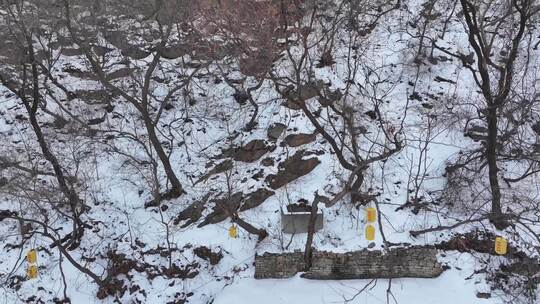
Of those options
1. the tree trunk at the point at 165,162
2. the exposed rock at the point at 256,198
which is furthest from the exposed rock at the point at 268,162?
the tree trunk at the point at 165,162

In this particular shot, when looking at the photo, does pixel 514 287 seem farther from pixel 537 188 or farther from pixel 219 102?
pixel 219 102

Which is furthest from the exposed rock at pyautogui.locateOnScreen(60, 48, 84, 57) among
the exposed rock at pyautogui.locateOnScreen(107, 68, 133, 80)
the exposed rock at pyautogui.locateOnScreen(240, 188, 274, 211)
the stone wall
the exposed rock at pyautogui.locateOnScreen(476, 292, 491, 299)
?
the exposed rock at pyautogui.locateOnScreen(476, 292, 491, 299)

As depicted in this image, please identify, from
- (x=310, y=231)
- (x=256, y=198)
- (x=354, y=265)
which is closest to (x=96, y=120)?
(x=256, y=198)

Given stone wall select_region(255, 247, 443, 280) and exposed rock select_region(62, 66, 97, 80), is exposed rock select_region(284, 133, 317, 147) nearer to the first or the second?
stone wall select_region(255, 247, 443, 280)

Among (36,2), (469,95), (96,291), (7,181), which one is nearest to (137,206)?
(96,291)

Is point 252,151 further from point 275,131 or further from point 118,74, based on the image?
point 118,74

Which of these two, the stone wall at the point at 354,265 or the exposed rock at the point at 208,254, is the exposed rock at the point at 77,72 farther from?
→ the stone wall at the point at 354,265
